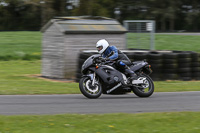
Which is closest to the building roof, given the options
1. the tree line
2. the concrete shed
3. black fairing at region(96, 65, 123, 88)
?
the concrete shed

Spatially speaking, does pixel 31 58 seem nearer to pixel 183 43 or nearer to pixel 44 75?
pixel 44 75

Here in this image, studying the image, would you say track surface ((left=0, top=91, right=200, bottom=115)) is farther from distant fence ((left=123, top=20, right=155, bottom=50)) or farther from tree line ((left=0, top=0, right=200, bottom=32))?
tree line ((left=0, top=0, right=200, bottom=32))

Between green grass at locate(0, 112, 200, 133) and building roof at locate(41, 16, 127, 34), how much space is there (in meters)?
7.99

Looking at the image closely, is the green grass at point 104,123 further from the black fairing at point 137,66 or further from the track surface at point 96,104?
the black fairing at point 137,66

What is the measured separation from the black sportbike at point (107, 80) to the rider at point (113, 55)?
0.42ft

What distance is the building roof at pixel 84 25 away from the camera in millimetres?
15159

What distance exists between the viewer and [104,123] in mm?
Answer: 6742

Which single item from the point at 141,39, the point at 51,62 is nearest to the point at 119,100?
the point at 51,62

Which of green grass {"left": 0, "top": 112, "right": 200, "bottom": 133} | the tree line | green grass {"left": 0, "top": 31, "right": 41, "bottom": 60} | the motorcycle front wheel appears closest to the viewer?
green grass {"left": 0, "top": 112, "right": 200, "bottom": 133}

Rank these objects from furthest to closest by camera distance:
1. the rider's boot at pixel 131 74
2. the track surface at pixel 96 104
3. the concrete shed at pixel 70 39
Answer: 1. the concrete shed at pixel 70 39
2. the rider's boot at pixel 131 74
3. the track surface at pixel 96 104

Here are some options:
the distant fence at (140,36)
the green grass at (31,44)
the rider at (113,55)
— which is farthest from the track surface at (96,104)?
the green grass at (31,44)

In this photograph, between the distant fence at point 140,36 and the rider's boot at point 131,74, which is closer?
the rider's boot at point 131,74

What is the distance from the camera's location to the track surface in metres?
8.28

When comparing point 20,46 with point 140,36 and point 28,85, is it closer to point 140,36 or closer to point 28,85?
point 140,36
